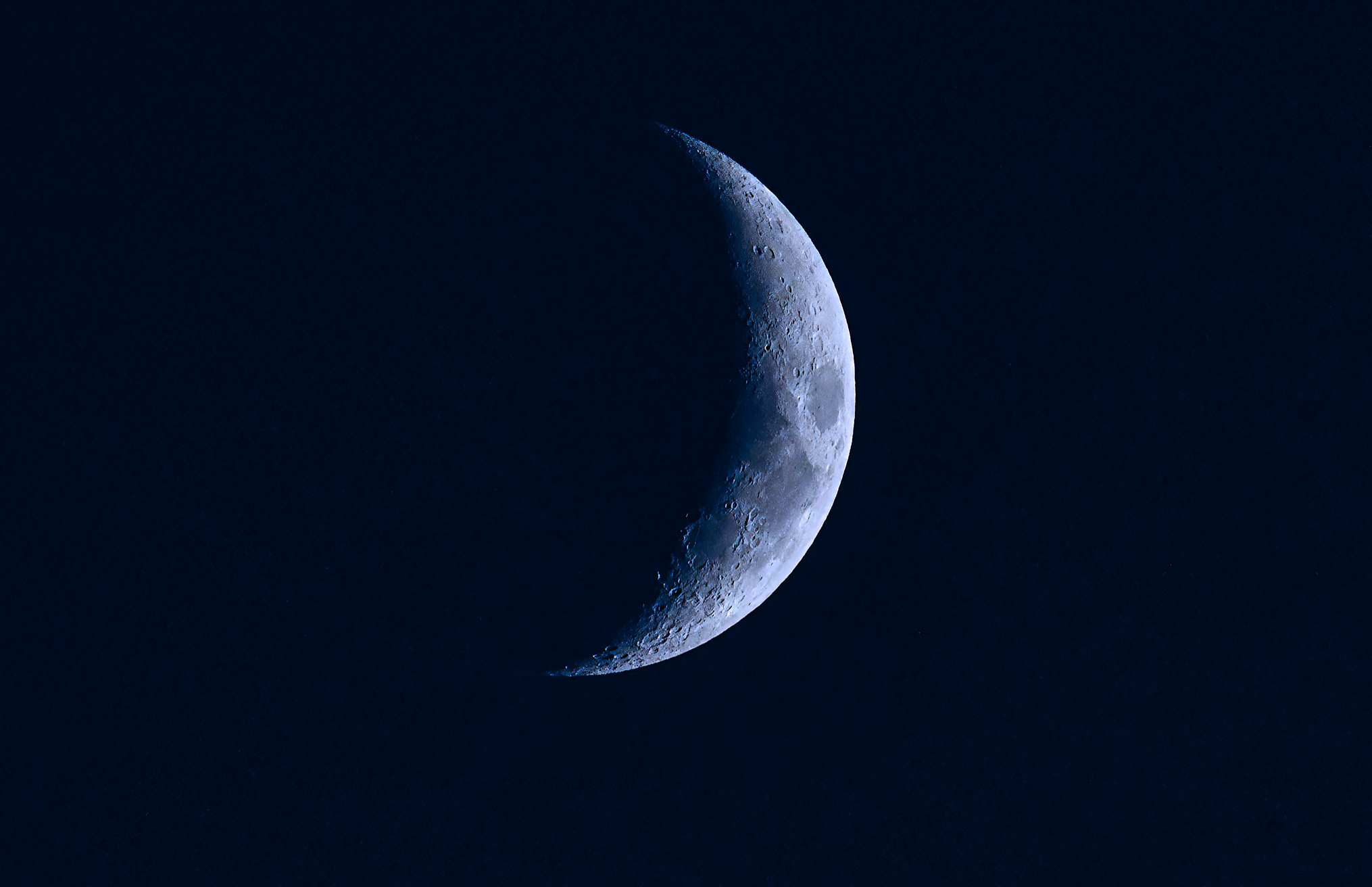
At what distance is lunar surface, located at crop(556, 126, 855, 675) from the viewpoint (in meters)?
5.40

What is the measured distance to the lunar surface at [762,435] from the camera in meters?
5.40

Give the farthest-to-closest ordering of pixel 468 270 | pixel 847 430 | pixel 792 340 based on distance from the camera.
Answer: pixel 847 430 < pixel 792 340 < pixel 468 270

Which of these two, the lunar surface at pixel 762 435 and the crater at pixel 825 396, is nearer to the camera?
the lunar surface at pixel 762 435

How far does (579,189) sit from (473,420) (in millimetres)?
1182

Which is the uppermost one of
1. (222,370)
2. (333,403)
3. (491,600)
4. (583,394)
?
(222,370)

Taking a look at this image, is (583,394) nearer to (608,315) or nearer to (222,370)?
(608,315)

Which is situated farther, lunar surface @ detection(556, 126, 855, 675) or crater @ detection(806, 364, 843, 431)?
crater @ detection(806, 364, 843, 431)

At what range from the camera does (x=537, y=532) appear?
504cm

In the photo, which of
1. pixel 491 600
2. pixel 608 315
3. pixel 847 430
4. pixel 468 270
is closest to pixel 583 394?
pixel 608 315

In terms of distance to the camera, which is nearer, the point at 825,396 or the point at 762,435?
the point at 762,435

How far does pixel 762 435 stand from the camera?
17.7 ft

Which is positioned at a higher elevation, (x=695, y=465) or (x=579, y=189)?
(x=579, y=189)

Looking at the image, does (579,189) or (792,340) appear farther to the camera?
(792,340)

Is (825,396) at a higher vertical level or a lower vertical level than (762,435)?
higher
